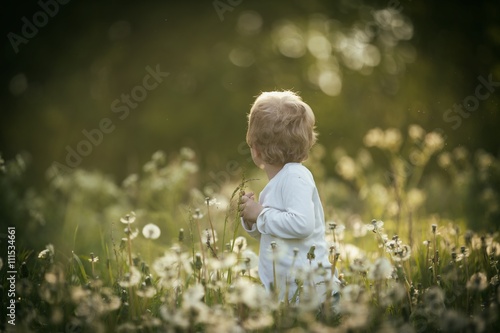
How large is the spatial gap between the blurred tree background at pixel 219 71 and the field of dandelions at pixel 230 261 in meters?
2.30

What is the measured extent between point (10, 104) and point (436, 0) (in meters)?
7.90

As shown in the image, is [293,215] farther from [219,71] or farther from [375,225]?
[219,71]

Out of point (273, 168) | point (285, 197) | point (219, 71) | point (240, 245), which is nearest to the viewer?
point (240, 245)

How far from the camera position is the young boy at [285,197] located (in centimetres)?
303

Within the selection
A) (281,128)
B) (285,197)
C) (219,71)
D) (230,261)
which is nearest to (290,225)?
(285,197)

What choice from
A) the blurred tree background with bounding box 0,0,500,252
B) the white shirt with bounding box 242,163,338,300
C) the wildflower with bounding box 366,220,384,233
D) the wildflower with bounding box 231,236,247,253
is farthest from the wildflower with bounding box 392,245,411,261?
the blurred tree background with bounding box 0,0,500,252

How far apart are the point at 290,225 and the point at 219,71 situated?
422 inches

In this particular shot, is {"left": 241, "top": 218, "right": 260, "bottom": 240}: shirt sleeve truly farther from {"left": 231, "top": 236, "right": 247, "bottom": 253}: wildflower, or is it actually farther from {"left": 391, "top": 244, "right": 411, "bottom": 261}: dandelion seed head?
{"left": 391, "top": 244, "right": 411, "bottom": 261}: dandelion seed head

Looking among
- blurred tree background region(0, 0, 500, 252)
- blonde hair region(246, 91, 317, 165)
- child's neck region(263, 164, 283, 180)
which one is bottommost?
child's neck region(263, 164, 283, 180)

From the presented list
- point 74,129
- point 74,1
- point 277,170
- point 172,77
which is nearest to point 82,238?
point 277,170

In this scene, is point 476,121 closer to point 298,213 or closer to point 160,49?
point 298,213

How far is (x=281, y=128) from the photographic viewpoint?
125 inches

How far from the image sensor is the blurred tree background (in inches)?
327

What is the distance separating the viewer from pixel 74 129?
1227 centimetres
